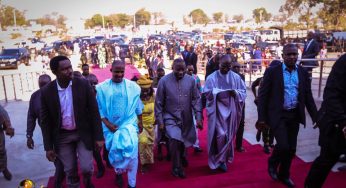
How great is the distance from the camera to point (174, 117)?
176 inches

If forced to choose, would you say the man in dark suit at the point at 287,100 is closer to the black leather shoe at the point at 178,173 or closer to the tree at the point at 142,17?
the black leather shoe at the point at 178,173

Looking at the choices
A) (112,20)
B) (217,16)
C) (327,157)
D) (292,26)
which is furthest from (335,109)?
(217,16)

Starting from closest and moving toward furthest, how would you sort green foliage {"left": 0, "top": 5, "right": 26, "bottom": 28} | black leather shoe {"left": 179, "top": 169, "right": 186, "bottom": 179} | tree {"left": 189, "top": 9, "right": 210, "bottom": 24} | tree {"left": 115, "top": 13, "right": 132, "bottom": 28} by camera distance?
black leather shoe {"left": 179, "top": 169, "right": 186, "bottom": 179} → green foliage {"left": 0, "top": 5, "right": 26, "bottom": 28} → tree {"left": 115, "top": 13, "right": 132, "bottom": 28} → tree {"left": 189, "top": 9, "right": 210, "bottom": 24}

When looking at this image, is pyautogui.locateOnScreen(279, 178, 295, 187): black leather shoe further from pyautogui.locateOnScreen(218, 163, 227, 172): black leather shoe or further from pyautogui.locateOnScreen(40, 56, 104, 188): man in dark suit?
pyautogui.locateOnScreen(40, 56, 104, 188): man in dark suit

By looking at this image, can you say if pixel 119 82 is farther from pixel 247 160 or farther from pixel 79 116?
pixel 247 160

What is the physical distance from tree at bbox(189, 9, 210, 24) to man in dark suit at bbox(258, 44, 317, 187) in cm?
12377

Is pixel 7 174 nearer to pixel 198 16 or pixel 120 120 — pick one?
pixel 120 120

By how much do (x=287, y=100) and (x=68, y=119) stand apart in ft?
7.48

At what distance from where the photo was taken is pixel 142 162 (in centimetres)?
464

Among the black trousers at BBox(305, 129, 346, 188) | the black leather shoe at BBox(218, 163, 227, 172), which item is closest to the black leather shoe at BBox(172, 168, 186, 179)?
the black leather shoe at BBox(218, 163, 227, 172)

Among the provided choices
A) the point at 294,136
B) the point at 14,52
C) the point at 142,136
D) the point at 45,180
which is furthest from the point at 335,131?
the point at 14,52

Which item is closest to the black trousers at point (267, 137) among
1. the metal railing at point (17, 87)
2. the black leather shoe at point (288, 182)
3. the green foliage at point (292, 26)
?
the black leather shoe at point (288, 182)

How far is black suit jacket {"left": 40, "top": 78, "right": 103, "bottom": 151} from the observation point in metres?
3.28

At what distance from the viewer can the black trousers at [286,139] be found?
361 cm
